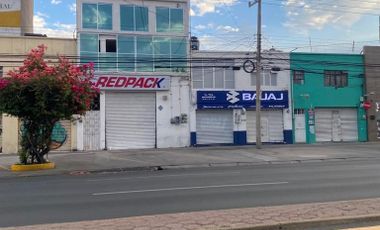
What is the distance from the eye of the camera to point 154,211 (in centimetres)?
898

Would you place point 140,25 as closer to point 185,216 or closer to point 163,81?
point 163,81

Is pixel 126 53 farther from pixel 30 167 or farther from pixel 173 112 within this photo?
pixel 30 167

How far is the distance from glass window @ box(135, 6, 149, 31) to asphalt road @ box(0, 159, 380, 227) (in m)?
20.6

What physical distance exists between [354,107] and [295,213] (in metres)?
33.4

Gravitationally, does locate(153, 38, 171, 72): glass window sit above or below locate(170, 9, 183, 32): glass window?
below

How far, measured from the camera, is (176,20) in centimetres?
3478

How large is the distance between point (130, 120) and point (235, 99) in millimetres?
8102

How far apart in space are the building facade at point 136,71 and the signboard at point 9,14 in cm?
611

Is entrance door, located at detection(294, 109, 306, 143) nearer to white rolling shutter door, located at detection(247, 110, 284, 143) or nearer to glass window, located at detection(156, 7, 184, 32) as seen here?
white rolling shutter door, located at detection(247, 110, 284, 143)

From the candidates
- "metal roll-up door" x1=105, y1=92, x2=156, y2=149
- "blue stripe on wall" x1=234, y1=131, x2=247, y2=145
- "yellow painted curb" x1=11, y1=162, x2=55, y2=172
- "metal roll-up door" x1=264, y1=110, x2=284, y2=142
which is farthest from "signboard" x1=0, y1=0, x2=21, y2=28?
"metal roll-up door" x1=264, y1=110, x2=284, y2=142

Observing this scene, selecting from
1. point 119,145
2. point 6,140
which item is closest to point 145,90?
point 119,145

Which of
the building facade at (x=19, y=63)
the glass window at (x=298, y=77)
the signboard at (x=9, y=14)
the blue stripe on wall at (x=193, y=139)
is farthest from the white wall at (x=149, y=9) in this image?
the glass window at (x=298, y=77)

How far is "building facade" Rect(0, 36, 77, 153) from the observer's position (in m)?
31.5

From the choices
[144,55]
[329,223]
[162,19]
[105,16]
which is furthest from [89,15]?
[329,223]
